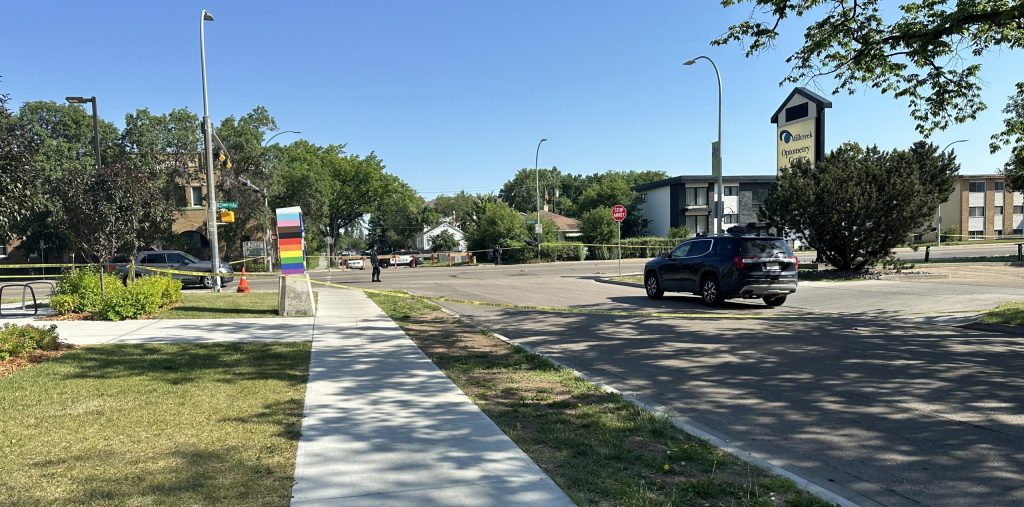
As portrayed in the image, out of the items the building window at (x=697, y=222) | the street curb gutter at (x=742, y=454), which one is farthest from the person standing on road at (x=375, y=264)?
the building window at (x=697, y=222)

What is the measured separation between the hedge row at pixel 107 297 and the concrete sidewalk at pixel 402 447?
6.44 meters

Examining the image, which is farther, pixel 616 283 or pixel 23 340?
pixel 616 283

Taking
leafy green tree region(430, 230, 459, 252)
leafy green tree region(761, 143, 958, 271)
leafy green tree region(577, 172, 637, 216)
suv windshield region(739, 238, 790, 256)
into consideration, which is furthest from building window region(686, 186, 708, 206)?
suv windshield region(739, 238, 790, 256)

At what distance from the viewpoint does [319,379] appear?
21.9 ft

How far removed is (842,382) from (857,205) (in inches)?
616

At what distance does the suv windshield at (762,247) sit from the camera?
13742 mm

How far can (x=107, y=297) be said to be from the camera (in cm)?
1152

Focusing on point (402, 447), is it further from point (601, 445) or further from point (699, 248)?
point (699, 248)

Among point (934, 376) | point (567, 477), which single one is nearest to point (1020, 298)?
point (934, 376)

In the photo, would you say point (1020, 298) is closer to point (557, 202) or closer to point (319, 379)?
point (319, 379)

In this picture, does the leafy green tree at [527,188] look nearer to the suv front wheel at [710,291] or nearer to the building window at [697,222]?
the building window at [697,222]

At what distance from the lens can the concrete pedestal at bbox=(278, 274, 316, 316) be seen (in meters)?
12.7

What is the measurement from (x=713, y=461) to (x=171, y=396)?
16.3 feet

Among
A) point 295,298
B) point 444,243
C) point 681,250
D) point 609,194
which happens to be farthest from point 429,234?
point 295,298
